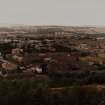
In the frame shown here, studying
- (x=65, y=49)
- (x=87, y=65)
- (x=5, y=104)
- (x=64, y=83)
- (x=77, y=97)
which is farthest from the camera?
(x=65, y=49)

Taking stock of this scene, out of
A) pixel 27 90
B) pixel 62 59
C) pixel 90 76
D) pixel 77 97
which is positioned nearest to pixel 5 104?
pixel 27 90

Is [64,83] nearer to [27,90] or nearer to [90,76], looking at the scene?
[90,76]

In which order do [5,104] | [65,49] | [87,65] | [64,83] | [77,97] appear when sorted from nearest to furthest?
[5,104]
[77,97]
[64,83]
[87,65]
[65,49]

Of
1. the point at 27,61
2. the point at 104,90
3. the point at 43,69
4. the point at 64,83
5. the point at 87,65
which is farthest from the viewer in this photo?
the point at 27,61

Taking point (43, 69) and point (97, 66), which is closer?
point (43, 69)

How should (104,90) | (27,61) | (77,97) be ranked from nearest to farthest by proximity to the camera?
(77,97) → (104,90) → (27,61)

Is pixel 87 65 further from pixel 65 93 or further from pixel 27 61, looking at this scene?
pixel 65 93

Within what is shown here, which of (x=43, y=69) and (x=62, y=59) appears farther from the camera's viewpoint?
(x=62, y=59)

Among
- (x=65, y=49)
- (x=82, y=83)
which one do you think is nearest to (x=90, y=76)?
(x=82, y=83)
